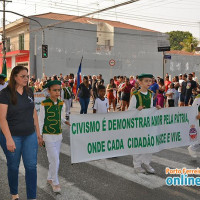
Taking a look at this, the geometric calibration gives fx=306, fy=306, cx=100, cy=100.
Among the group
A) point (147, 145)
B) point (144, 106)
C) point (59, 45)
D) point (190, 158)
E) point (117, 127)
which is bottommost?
point (190, 158)

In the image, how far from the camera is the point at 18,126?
12.6 feet

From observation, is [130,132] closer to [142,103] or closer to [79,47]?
[142,103]

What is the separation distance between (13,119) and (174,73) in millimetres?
45558

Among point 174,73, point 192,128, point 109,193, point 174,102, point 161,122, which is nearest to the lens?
point 109,193

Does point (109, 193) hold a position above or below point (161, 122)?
below

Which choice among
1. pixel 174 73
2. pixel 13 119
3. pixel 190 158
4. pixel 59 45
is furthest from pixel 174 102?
pixel 174 73

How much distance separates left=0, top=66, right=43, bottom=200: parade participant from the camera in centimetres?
379

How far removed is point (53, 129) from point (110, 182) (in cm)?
133

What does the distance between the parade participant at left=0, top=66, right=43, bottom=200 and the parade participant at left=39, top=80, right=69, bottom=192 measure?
65cm

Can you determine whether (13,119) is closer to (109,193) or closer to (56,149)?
(56,149)

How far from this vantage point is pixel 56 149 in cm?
476

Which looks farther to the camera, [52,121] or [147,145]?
[147,145]

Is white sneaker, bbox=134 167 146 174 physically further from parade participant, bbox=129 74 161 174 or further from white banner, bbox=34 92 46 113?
white banner, bbox=34 92 46 113

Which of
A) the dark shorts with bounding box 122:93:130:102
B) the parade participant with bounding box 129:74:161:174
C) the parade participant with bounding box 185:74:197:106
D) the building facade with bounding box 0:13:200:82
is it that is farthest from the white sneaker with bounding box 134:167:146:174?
the building facade with bounding box 0:13:200:82
